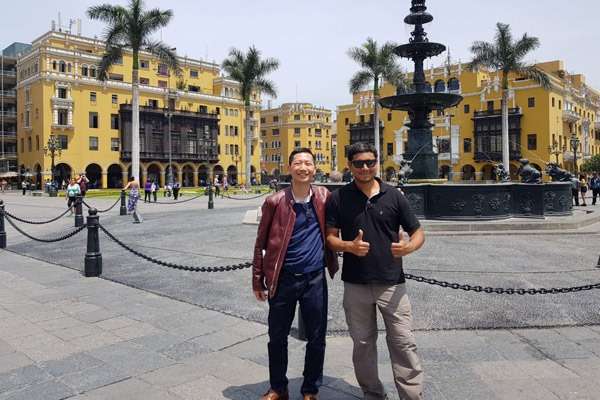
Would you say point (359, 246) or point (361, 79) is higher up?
point (361, 79)

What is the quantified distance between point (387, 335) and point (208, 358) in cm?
187

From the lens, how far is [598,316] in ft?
17.9

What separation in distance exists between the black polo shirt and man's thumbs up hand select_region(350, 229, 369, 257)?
0.40ft

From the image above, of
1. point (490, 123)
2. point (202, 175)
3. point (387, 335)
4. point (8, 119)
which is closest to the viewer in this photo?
point (387, 335)

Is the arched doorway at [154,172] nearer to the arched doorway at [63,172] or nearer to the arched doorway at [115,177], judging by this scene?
the arched doorway at [115,177]

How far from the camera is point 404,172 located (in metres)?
14.9

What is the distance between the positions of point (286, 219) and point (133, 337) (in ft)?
8.60

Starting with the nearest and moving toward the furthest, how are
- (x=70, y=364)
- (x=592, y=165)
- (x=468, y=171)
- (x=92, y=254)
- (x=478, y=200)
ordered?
(x=70, y=364), (x=92, y=254), (x=478, y=200), (x=592, y=165), (x=468, y=171)

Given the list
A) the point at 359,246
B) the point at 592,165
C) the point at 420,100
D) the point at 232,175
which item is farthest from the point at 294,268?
the point at 232,175

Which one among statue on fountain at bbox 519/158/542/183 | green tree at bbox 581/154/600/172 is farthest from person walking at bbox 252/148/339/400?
green tree at bbox 581/154/600/172

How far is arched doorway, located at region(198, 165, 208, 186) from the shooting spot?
229 ft

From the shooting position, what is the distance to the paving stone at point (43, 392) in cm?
366

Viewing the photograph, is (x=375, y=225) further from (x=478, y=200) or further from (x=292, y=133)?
(x=292, y=133)

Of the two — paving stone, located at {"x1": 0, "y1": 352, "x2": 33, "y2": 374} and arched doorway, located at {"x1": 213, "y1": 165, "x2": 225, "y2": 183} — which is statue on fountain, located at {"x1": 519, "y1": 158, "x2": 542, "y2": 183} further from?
arched doorway, located at {"x1": 213, "y1": 165, "x2": 225, "y2": 183}
